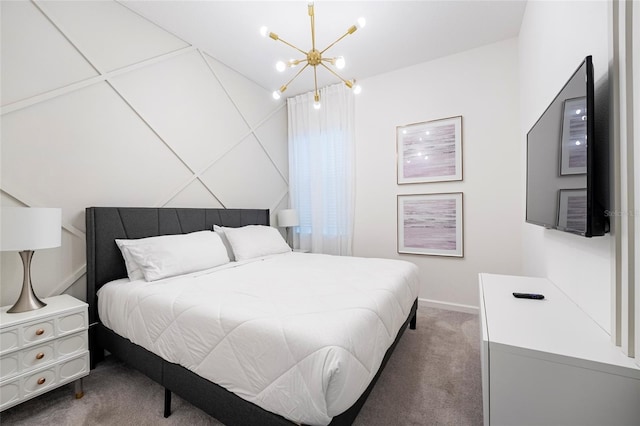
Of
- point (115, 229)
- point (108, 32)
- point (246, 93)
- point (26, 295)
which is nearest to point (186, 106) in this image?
point (108, 32)

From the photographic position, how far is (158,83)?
2561 mm

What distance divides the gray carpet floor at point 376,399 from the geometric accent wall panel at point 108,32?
244cm

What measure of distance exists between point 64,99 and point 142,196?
89 cm

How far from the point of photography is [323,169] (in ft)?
12.8

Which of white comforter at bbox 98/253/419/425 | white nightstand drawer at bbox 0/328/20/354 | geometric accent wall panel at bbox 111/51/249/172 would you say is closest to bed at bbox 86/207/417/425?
white comforter at bbox 98/253/419/425

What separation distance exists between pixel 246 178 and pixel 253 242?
1058 millimetres

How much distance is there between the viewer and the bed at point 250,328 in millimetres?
1029

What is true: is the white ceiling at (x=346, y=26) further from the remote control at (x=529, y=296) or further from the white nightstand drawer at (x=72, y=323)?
the white nightstand drawer at (x=72, y=323)

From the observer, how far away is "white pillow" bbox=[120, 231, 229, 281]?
2.00 m

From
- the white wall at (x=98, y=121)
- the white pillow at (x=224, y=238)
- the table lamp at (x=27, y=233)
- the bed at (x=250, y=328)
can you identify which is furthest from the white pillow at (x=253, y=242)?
the table lamp at (x=27, y=233)

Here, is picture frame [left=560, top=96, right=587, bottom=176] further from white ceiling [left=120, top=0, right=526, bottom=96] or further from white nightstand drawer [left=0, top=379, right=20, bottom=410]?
white nightstand drawer [left=0, top=379, right=20, bottom=410]

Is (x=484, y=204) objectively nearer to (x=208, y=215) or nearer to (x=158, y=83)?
(x=208, y=215)

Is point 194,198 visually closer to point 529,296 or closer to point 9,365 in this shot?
point 9,365

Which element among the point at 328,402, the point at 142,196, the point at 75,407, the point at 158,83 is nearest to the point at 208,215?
the point at 142,196
